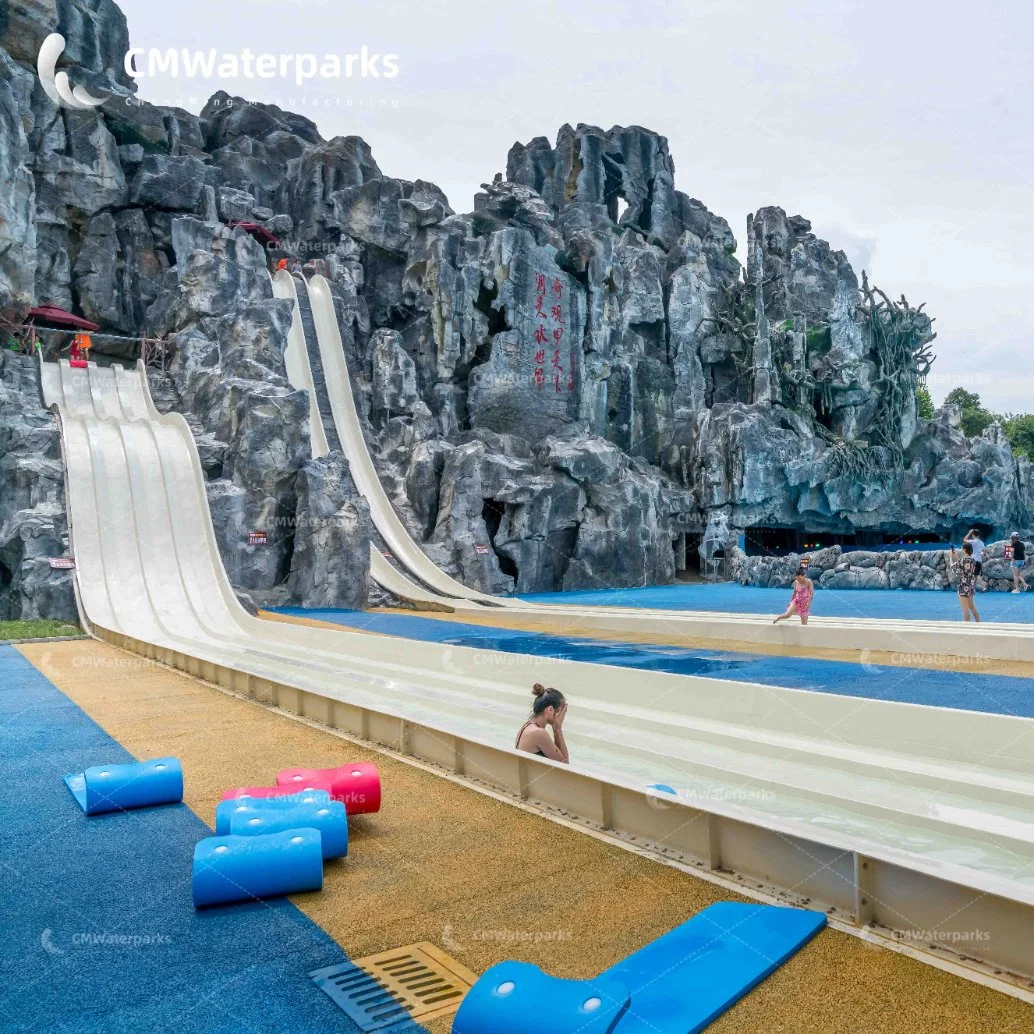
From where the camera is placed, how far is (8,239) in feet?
70.9

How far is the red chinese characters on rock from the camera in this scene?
2772cm

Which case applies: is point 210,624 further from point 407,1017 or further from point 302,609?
point 407,1017

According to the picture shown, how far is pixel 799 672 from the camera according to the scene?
7617 mm

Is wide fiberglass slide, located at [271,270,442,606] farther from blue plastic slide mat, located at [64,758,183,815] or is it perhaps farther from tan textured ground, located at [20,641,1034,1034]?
tan textured ground, located at [20,641,1034,1034]

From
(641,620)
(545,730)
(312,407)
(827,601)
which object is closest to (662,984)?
(545,730)

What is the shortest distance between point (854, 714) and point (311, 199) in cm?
3316

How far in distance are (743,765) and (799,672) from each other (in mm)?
Result: 2176

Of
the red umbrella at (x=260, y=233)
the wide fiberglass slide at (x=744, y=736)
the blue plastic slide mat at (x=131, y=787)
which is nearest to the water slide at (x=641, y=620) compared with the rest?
the wide fiberglass slide at (x=744, y=736)

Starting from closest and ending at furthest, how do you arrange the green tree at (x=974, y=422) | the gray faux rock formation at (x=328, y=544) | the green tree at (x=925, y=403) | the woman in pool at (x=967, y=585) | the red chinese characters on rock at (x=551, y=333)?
the woman in pool at (x=967, y=585), the gray faux rock formation at (x=328, y=544), the red chinese characters on rock at (x=551, y=333), the green tree at (x=925, y=403), the green tree at (x=974, y=422)

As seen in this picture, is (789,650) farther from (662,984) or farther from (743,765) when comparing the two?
(662,984)

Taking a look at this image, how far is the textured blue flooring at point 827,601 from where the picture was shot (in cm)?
1261

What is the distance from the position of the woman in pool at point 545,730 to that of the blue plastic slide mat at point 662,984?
1.90 m

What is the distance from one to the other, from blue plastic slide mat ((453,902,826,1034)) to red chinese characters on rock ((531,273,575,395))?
25.5m

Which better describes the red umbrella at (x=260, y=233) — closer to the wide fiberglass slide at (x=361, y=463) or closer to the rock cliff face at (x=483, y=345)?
the rock cliff face at (x=483, y=345)
